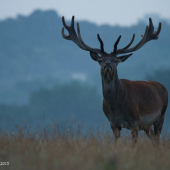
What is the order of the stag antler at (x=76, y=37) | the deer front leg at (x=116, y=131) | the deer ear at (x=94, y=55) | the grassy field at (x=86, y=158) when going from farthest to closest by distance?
the stag antler at (x=76, y=37), the deer ear at (x=94, y=55), the deer front leg at (x=116, y=131), the grassy field at (x=86, y=158)

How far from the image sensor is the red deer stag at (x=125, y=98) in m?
6.75

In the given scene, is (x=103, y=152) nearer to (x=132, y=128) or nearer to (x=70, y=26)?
(x=132, y=128)

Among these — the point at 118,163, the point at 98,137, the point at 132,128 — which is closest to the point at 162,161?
the point at 118,163

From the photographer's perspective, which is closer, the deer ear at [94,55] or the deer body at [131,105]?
the deer body at [131,105]

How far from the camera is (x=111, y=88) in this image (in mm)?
Answer: 6836

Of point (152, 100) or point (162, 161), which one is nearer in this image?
point (162, 161)

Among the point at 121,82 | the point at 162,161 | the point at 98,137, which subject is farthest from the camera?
the point at 121,82

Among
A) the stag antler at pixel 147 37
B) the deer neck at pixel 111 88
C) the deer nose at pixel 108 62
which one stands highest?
the stag antler at pixel 147 37

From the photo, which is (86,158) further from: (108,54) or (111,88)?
(108,54)

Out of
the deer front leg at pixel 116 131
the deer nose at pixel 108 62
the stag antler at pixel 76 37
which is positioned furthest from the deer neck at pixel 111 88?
the stag antler at pixel 76 37

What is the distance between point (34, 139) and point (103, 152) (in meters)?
2.12

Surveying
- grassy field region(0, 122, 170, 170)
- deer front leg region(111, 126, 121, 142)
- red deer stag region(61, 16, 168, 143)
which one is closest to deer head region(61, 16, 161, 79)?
red deer stag region(61, 16, 168, 143)

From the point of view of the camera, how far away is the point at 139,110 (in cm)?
718

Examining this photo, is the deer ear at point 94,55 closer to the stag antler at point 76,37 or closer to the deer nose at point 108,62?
the stag antler at point 76,37
